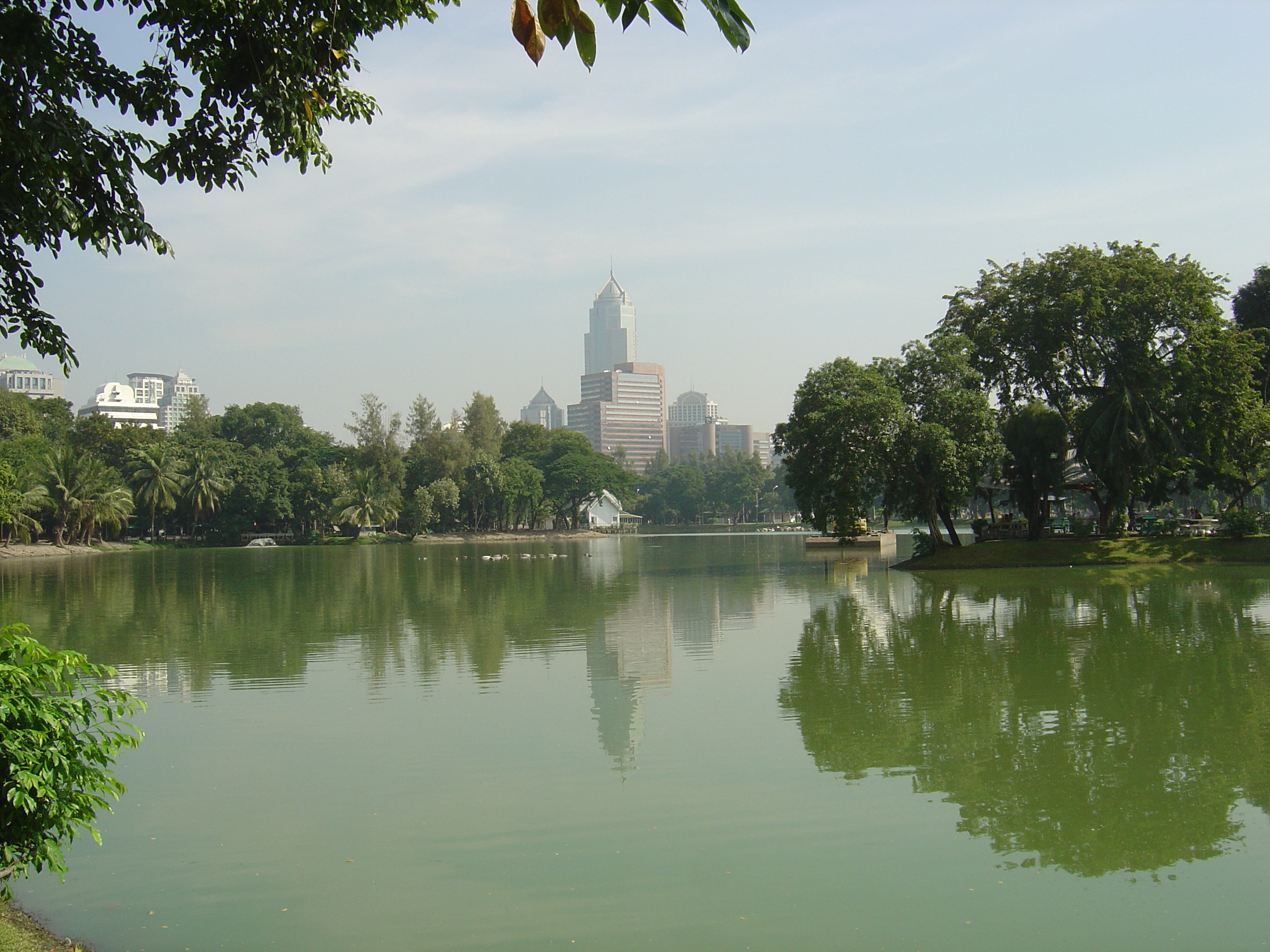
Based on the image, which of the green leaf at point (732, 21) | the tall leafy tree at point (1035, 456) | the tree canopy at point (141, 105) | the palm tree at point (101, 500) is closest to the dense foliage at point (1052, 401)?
the tall leafy tree at point (1035, 456)

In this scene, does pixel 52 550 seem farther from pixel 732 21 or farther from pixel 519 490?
pixel 732 21

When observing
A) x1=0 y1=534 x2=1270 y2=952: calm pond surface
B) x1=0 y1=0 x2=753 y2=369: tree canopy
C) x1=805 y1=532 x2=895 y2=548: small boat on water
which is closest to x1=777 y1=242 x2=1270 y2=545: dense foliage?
x1=0 y1=534 x2=1270 y2=952: calm pond surface

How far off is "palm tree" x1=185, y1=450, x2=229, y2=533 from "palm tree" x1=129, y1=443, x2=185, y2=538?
69cm

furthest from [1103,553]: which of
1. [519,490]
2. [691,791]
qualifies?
[519,490]

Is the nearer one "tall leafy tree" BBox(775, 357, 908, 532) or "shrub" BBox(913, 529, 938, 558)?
"tall leafy tree" BBox(775, 357, 908, 532)

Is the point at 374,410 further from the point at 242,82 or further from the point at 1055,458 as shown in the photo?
the point at 242,82

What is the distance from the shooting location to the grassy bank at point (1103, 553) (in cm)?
3080

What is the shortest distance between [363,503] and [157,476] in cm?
1548

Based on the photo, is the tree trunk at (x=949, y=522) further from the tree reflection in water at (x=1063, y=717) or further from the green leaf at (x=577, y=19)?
the green leaf at (x=577, y=19)

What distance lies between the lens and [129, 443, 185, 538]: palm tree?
2822 inches

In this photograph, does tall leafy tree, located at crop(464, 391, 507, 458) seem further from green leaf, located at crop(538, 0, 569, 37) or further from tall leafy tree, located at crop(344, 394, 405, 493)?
green leaf, located at crop(538, 0, 569, 37)

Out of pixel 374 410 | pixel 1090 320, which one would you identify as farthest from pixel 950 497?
pixel 374 410

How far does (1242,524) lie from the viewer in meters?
31.7

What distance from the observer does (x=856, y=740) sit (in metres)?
9.89
